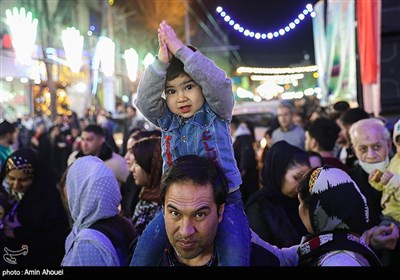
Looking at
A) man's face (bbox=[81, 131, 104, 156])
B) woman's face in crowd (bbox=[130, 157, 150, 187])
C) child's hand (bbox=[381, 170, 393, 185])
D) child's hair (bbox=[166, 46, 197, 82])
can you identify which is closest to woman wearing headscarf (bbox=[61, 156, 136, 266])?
child's hair (bbox=[166, 46, 197, 82])

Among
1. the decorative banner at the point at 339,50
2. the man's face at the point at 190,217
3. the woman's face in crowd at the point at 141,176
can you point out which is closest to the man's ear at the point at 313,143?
the woman's face in crowd at the point at 141,176

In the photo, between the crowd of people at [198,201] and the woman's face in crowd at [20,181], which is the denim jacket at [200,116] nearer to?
the crowd of people at [198,201]

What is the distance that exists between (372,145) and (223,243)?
6.15ft

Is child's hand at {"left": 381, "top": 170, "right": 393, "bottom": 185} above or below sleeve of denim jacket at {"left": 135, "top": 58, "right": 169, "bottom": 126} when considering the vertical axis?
below

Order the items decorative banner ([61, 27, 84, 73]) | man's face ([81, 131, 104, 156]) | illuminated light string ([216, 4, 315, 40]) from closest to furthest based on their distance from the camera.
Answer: illuminated light string ([216, 4, 315, 40]) → man's face ([81, 131, 104, 156]) → decorative banner ([61, 27, 84, 73])

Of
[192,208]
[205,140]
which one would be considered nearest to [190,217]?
[192,208]

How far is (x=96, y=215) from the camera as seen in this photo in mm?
2354

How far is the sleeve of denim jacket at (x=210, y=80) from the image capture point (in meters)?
1.96

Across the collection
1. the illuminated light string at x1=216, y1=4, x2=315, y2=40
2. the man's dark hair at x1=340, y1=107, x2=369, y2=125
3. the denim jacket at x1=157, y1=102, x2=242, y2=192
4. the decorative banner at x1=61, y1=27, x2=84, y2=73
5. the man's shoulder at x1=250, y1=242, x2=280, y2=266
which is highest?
the decorative banner at x1=61, y1=27, x2=84, y2=73

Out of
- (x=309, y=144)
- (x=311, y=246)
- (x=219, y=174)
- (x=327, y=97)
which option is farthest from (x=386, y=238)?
(x=327, y=97)

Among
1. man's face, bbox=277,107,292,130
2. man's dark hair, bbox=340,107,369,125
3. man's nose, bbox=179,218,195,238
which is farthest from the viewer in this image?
man's face, bbox=277,107,292,130

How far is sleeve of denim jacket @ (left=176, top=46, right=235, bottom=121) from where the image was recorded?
196cm

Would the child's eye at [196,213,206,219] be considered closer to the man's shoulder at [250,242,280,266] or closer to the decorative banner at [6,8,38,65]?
the man's shoulder at [250,242,280,266]

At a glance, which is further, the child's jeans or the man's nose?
the child's jeans
